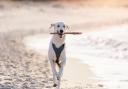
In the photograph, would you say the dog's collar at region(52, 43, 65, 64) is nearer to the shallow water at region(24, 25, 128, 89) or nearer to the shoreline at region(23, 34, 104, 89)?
the shoreline at region(23, 34, 104, 89)


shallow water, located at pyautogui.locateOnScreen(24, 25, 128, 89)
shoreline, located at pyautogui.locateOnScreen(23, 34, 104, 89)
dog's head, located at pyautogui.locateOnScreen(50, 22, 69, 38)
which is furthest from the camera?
shallow water, located at pyautogui.locateOnScreen(24, 25, 128, 89)

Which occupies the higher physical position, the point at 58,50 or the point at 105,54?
the point at 105,54

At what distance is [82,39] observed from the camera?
89.4ft

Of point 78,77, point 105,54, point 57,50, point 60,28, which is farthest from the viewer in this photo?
point 105,54

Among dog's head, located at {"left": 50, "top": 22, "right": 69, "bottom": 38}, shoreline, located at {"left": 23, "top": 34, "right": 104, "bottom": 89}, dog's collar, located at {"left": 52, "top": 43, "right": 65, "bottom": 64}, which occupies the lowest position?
shoreline, located at {"left": 23, "top": 34, "right": 104, "bottom": 89}

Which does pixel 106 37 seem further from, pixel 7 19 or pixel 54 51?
pixel 7 19

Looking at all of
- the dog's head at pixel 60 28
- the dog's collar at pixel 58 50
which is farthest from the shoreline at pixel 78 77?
the dog's head at pixel 60 28

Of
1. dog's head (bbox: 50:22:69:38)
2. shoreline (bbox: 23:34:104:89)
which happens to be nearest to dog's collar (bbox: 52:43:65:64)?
dog's head (bbox: 50:22:69:38)

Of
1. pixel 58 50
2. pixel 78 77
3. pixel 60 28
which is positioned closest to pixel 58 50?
pixel 58 50

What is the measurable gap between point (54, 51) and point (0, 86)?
1.54 metres

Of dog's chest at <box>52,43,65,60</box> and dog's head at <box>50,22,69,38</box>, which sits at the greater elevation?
dog's head at <box>50,22,69,38</box>

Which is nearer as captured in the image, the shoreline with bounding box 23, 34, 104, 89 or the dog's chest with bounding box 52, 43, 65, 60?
the dog's chest with bounding box 52, 43, 65, 60

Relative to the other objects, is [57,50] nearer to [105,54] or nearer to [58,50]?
[58,50]

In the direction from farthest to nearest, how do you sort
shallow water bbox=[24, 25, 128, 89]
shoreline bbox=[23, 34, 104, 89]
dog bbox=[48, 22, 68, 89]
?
shallow water bbox=[24, 25, 128, 89] < shoreline bbox=[23, 34, 104, 89] < dog bbox=[48, 22, 68, 89]
